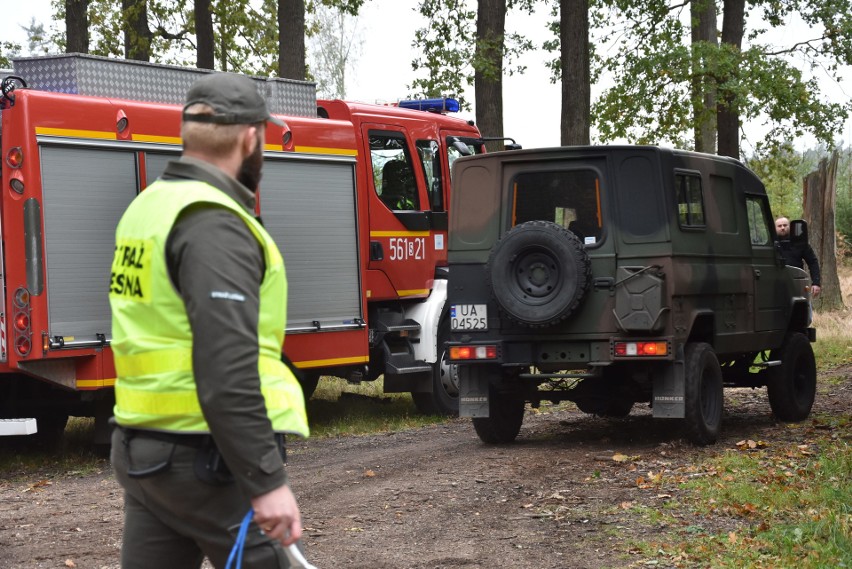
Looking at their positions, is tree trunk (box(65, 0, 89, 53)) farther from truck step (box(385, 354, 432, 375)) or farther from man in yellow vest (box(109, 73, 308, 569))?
man in yellow vest (box(109, 73, 308, 569))

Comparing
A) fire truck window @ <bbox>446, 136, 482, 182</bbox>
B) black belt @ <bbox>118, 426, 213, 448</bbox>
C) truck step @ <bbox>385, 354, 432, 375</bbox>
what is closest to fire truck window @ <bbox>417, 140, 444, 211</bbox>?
fire truck window @ <bbox>446, 136, 482, 182</bbox>

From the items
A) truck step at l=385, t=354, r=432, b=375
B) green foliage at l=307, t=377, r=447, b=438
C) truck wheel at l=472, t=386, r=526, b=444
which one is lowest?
green foliage at l=307, t=377, r=447, b=438

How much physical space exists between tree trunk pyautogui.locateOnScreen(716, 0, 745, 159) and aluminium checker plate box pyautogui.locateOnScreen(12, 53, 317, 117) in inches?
561

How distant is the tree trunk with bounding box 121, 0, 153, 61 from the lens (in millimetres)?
24273

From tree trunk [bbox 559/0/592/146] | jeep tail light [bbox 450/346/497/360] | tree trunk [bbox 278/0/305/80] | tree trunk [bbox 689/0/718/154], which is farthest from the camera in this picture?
tree trunk [bbox 689/0/718/154]

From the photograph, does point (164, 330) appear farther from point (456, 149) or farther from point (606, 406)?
point (456, 149)

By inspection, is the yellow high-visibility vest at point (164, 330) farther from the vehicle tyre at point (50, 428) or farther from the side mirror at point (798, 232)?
the side mirror at point (798, 232)

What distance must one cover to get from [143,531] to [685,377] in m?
7.35

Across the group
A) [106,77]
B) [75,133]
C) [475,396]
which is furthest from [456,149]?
[75,133]

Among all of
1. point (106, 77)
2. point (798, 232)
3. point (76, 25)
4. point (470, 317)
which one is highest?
point (76, 25)

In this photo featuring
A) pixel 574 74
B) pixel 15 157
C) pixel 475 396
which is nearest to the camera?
pixel 15 157

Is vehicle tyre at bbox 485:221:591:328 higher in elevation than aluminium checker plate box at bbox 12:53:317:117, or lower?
lower

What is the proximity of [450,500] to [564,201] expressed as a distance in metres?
3.00

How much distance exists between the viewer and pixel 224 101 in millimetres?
3131
